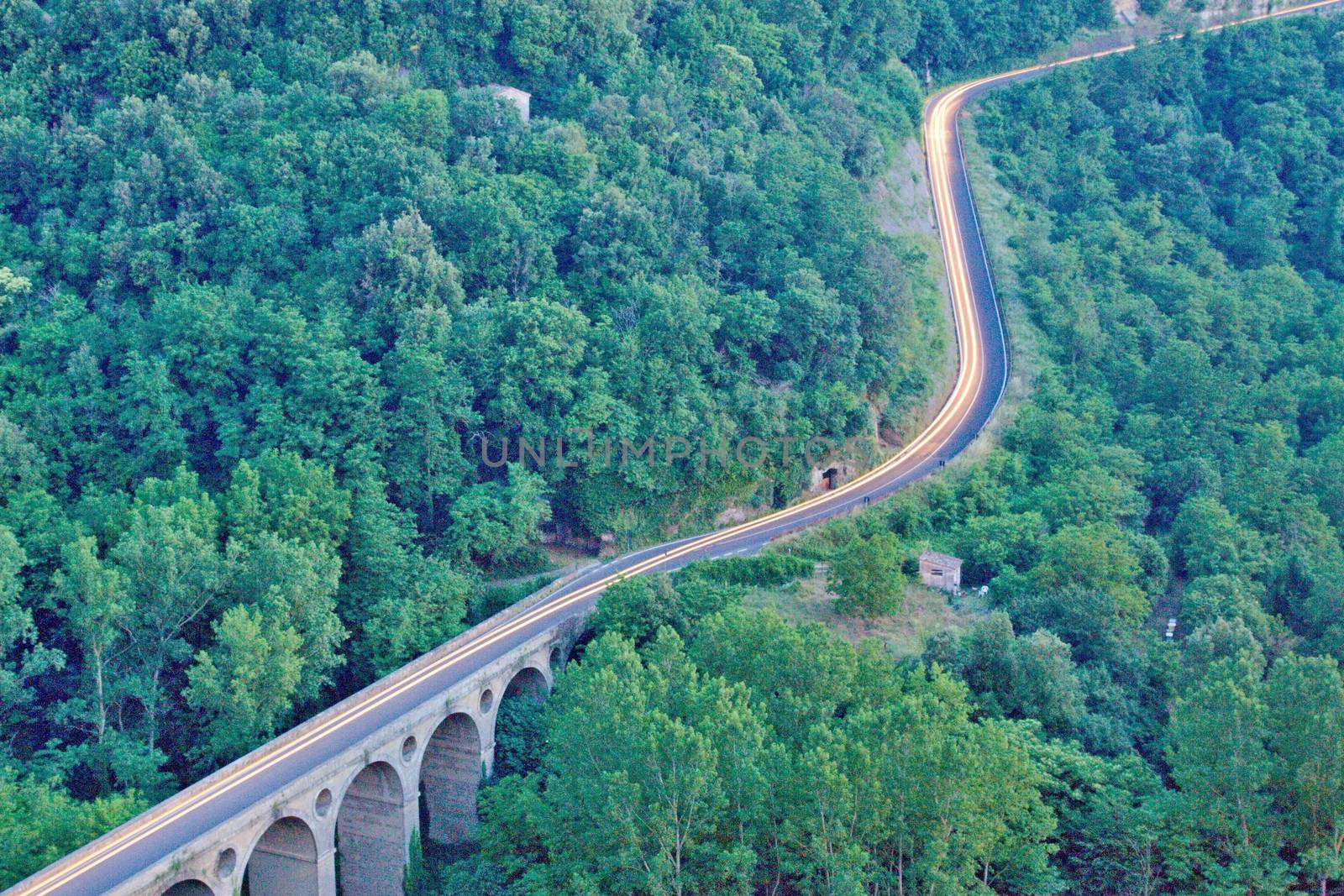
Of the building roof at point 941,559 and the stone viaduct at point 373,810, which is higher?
the building roof at point 941,559

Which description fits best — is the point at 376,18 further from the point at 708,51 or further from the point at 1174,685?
the point at 1174,685

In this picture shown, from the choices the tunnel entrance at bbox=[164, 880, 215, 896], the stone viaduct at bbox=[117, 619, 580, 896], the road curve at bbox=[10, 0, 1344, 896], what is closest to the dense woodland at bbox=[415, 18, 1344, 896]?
the stone viaduct at bbox=[117, 619, 580, 896]

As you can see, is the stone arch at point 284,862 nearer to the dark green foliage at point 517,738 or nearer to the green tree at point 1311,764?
the dark green foliage at point 517,738

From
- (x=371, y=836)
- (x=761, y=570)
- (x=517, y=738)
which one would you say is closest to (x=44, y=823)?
(x=371, y=836)

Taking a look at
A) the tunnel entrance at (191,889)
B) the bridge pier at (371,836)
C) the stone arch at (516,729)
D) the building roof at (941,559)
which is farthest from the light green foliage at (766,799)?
the building roof at (941,559)

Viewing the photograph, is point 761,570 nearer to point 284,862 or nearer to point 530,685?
point 530,685

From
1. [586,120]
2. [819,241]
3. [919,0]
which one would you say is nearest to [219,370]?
[586,120]
